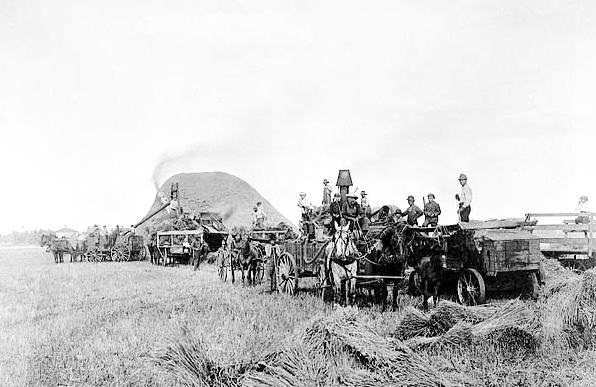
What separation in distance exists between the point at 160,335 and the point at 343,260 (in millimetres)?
3634

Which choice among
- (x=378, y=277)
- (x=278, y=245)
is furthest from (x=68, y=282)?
(x=378, y=277)

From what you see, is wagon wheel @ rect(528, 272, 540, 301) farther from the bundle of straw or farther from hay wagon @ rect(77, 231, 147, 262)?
hay wagon @ rect(77, 231, 147, 262)

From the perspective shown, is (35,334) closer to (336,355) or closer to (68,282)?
(336,355)

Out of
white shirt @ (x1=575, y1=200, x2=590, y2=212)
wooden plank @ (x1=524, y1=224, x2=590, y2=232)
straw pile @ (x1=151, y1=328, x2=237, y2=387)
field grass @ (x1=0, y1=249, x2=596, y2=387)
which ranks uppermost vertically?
white shirt @ (x1=575, y1=200, x2=590, y2=212)

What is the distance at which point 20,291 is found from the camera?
13336 millimetres

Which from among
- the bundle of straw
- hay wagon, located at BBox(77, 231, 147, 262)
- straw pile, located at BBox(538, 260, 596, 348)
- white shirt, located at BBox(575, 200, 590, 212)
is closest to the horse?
the bundle of straw

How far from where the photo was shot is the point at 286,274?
1220cm

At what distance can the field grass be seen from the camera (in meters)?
5.30

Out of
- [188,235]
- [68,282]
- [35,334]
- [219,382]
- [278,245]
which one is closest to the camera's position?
[219,382]

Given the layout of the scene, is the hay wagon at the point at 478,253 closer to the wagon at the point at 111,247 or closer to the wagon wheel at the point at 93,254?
the wagon at the point at 111,247

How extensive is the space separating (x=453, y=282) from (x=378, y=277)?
1957 mm

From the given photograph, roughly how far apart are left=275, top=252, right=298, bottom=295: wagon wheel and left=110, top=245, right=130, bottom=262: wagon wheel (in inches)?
707

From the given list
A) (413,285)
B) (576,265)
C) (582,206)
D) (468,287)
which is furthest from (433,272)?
(582,206)

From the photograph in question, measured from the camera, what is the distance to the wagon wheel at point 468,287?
9.34m
